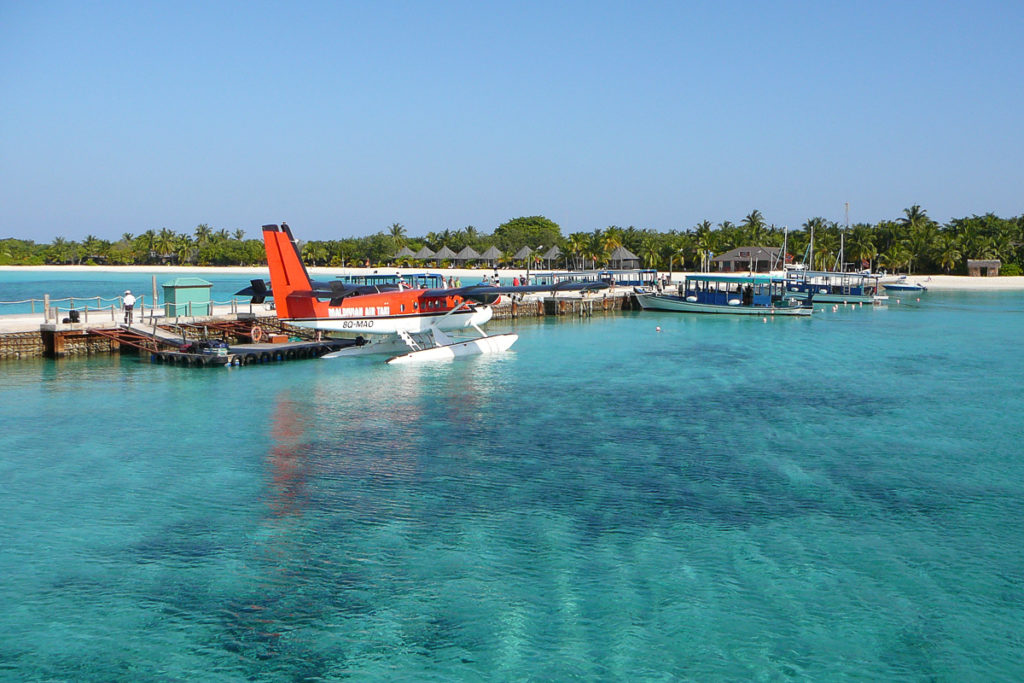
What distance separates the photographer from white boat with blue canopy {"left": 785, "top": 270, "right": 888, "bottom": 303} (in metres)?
81.4

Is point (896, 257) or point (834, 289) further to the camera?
point (896, 257)

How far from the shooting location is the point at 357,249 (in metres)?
144

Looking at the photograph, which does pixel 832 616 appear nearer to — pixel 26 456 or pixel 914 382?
pixel 26 456

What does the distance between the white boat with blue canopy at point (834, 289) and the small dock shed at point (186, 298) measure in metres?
56.8

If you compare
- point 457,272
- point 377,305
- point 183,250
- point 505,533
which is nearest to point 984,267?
point 457,272

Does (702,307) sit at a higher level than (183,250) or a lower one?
lower

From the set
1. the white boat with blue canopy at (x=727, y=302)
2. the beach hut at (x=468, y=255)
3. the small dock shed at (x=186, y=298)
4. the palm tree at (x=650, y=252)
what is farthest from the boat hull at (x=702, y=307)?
the palm tree at (x=650, y=252)

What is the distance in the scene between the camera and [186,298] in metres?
40.9

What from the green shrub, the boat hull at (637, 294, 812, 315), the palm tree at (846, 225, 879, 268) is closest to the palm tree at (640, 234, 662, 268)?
the palm tree at (846, 225, 879, 268)

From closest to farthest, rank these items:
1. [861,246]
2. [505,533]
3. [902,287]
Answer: [505,533]
[902,287]
[861,246]

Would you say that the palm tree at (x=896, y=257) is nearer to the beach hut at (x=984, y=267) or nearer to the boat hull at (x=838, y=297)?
the beach hut at (x=984, y=267)

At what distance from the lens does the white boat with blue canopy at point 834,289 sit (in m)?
81.4

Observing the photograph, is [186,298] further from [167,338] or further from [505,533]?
[505,533]

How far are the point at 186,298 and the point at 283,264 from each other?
11484mm
